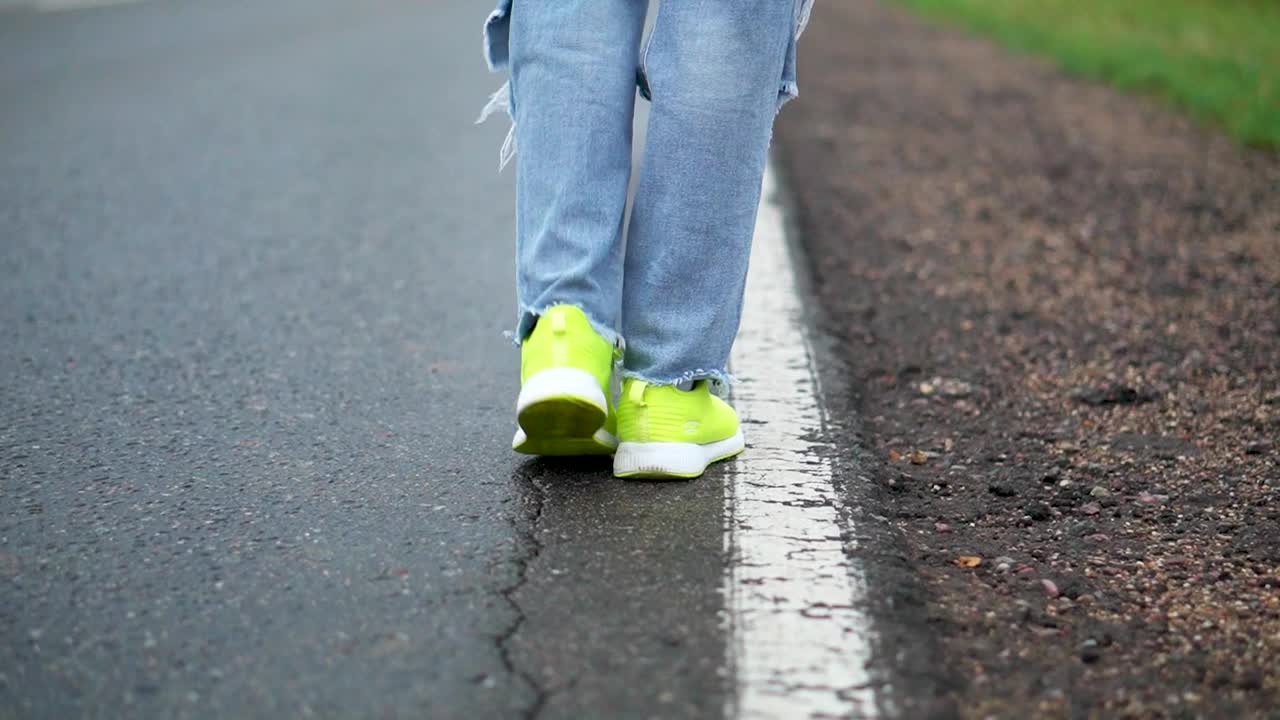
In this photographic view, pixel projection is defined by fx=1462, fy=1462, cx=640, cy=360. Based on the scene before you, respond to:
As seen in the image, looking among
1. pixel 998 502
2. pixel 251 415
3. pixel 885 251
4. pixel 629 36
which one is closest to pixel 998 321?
pixel 885 251

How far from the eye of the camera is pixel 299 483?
8.16 ft

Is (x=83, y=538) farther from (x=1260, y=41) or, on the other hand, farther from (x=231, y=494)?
(x=1260, y=41)

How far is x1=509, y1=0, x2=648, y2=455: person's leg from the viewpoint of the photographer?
94.4 inches

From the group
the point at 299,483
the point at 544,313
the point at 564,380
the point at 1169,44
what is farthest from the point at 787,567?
the point at 1169,44

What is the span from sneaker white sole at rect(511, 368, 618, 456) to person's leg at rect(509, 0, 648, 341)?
125 millimetres

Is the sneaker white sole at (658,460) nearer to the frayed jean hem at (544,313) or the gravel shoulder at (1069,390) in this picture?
the frayed jean hem at (544,313)

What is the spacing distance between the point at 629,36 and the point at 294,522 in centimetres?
97

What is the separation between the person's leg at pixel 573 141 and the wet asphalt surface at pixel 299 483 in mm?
335

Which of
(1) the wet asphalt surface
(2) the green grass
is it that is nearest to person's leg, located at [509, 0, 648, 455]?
(1) the wet asphalt surface

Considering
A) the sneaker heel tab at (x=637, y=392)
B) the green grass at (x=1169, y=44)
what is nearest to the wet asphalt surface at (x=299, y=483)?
the sneaker heel tab at (x=637, y=392)

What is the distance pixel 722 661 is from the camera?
1878 mm

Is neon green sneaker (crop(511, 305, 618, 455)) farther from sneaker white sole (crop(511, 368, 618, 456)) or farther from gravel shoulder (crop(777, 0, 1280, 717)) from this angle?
gravel shoulder (crop(777, 0, 1280, 717))

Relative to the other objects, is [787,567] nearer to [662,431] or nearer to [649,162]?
[662,431]

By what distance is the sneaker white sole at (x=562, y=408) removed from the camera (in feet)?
7.73
